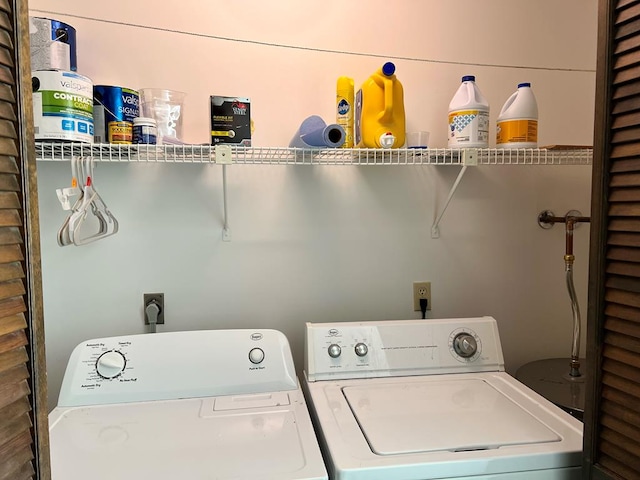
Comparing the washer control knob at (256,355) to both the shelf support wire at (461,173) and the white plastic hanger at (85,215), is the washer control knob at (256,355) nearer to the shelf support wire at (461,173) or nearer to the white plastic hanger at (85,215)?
the white plastic hanger at (85,215)

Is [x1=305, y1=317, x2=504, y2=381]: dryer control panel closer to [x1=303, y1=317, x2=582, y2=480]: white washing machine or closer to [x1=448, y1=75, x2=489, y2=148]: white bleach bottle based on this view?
[x1=303, y1=317, x2=582, y2=480]: white washing machine

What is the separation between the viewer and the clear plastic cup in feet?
4.53

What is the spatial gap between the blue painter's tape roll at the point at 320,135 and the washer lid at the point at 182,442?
2.35ft

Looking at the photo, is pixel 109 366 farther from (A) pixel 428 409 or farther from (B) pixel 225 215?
(A) pixel 428 409

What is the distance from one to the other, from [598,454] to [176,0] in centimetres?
166

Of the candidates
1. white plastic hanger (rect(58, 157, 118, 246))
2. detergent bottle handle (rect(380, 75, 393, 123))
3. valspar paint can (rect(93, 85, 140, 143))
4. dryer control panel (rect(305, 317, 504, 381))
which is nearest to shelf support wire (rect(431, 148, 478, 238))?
detergent bottle handle (rect(380, 75, 393, 123))

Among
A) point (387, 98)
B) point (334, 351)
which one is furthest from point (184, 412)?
point (387, 98)

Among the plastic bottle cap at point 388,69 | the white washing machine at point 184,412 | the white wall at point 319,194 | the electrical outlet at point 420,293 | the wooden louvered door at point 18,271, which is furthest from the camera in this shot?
the electrical outlet at point 420,293

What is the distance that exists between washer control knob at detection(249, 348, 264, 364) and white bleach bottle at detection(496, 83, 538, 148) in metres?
0.96

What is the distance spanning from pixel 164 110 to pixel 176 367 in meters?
0.74

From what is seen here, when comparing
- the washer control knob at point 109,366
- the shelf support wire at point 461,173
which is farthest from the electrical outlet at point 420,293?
the washer control knob at point 109,366

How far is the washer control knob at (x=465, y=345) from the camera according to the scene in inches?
58.5

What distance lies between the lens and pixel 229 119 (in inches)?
52.8

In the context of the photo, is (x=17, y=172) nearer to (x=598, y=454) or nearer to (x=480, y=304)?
(x=598, y=454)
